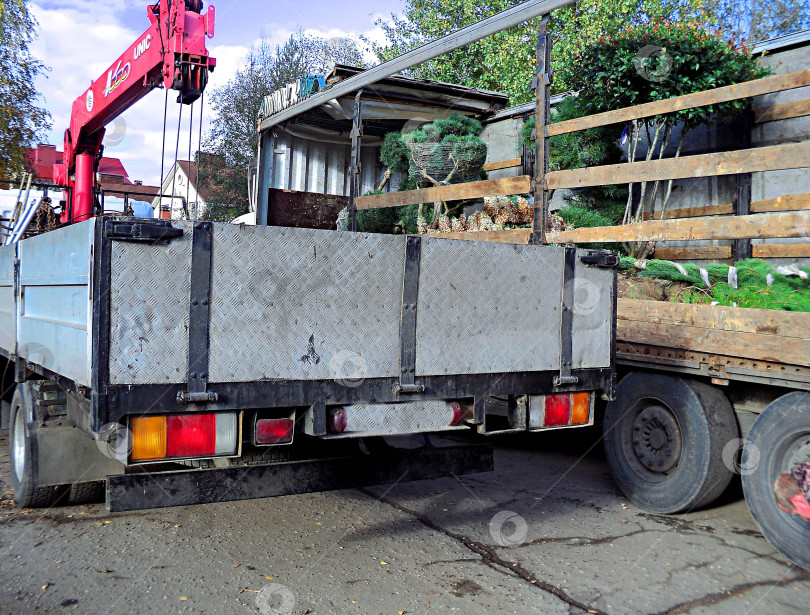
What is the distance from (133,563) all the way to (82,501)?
4.17ft

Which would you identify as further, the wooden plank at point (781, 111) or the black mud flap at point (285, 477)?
the wooden plank at point (781, 111)

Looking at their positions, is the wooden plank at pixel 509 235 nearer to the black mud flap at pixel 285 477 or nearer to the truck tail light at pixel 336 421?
the black mud flap at pixel 285 477

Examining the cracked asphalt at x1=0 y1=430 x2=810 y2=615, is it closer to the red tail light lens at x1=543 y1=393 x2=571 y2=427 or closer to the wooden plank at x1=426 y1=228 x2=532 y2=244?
the red tail light lens at x1=543 y1=393 x2=571 y2=427

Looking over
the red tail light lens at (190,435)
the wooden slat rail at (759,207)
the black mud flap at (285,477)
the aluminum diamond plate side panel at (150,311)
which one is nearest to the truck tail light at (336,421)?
the black mud flap at (285,477)

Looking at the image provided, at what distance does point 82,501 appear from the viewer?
4.61 m

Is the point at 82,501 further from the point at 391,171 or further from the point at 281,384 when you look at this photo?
the point at 391,171

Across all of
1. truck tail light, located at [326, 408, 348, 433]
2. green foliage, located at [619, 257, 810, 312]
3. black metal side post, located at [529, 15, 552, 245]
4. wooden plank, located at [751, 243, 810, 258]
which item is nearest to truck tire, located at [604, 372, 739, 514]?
Answer: green foliage, located at [619, 257, 810, 312]

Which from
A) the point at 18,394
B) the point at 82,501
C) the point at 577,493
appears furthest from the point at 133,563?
the point at 577,493

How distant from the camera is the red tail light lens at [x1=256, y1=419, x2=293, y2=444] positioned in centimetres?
297

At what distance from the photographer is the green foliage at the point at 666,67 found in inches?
286

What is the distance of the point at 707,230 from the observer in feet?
14.2

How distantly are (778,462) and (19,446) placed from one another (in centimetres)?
475

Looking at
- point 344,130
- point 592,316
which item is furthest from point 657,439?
point 344,130

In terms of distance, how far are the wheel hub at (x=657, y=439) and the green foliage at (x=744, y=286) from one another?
0.85 m
